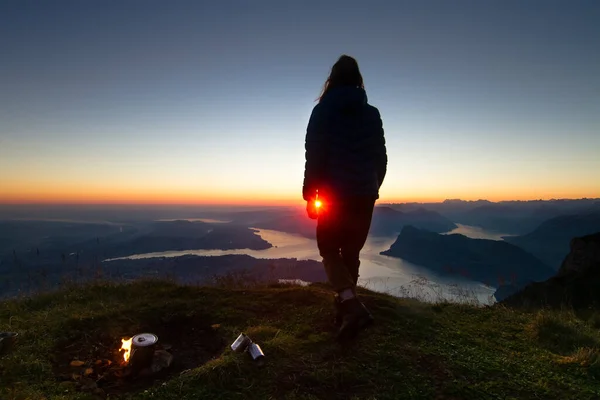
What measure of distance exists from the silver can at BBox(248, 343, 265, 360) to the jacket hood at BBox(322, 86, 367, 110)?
8.83 feet

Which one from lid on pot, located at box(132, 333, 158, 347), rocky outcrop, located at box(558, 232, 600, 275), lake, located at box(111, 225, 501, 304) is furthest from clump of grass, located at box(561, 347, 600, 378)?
rocky outcrop, located at box(558, 232, 600, 275)

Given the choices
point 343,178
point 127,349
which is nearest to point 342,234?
point 343,178

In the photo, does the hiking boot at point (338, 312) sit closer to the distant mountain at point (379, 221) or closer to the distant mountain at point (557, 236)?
the distant mountain at point (379, 221)

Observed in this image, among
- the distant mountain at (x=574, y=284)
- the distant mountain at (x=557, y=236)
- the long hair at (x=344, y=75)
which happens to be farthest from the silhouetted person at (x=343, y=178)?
the distant mountain at (x=557, y=236)

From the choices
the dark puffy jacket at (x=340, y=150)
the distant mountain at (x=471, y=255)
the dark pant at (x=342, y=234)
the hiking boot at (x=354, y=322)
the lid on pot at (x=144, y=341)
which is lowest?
the distant mountain at (x=471, y=255)

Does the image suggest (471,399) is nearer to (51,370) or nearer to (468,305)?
(468,305)

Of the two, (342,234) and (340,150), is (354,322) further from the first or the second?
(340,150)

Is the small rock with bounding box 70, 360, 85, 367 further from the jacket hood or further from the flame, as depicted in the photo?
the jacket hood

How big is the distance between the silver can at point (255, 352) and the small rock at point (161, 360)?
1.00 m

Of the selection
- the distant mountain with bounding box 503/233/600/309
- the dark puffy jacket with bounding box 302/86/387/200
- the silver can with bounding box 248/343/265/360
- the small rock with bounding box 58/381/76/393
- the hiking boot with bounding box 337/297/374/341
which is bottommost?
the distant mountain with bounding box 503/233/600/309

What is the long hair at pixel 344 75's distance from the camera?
161 inches

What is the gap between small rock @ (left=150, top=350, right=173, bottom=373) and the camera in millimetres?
3357

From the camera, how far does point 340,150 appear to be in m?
3.68

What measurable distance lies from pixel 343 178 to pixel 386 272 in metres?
37.8
